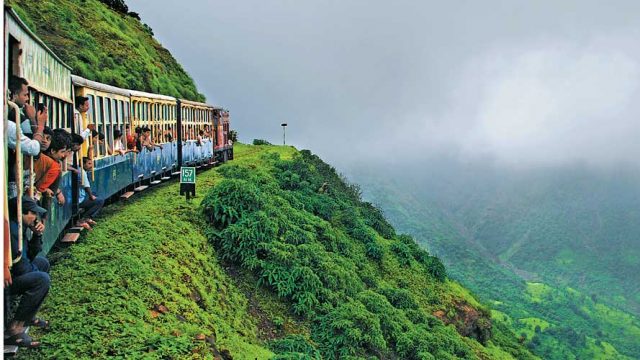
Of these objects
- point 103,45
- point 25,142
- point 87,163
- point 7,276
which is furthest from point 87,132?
point 103,45

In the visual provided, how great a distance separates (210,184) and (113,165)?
592 cm

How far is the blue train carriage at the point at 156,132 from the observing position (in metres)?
17.1

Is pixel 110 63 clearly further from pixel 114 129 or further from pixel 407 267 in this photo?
pixel 114 129

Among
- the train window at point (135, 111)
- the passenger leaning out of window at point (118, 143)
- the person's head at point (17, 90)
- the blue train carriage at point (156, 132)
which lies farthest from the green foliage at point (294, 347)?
the train window at point (135, 111)

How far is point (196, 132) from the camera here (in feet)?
86.2

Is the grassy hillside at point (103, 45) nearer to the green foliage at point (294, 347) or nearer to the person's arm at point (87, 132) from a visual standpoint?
the person's arm at point (87, 132)

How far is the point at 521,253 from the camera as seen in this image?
179875mm

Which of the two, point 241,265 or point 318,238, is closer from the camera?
point 241,265

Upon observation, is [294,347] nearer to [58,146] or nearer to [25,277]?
[58,146]

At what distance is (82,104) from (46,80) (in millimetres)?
3421

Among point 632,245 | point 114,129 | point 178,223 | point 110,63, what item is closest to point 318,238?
point 178,223

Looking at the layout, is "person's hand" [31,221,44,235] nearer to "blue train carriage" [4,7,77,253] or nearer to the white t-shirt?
"blue train carriage" [4,7,77,253]

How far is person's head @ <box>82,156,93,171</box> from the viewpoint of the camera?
38.4 feet

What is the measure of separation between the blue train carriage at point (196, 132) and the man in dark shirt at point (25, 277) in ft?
56.4
